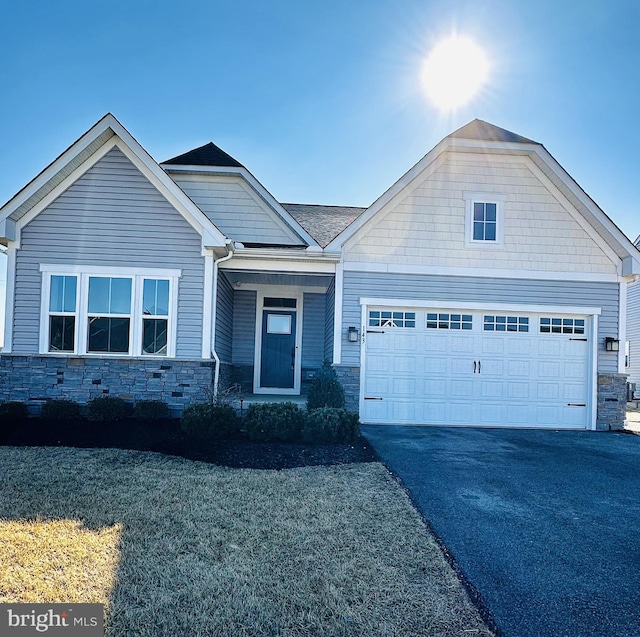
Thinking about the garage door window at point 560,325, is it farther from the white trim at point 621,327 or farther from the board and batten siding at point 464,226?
the board and batten siding at point 464,226

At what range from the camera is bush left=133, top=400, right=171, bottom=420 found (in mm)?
8508

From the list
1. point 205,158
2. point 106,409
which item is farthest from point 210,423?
point 205,158

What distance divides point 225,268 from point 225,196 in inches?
96.6

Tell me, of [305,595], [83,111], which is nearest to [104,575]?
[305,595]

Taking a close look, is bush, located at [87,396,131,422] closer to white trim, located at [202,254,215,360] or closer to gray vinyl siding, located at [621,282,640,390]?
white trim, located at [202,254,215,360]

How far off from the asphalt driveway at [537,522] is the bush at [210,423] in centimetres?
238

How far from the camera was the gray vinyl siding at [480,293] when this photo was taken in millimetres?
9680

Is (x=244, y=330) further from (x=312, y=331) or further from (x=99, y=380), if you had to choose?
(x=99, y=380)

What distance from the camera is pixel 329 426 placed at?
23.9ft

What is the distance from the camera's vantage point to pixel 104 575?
307 centimetres

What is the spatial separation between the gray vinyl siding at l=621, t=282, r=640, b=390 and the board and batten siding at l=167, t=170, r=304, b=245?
1474cm

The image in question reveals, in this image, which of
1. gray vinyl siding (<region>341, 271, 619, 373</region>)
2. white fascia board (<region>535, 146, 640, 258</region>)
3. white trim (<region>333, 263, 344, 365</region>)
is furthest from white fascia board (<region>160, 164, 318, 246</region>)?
white fascia board (<region>535, 146, 640, 258</region>)

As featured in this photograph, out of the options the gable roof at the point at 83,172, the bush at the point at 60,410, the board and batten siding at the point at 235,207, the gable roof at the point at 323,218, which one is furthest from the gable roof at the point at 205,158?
the bush at the point at 60,410

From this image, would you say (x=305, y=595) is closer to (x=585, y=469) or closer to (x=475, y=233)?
(x=585, y=469)
